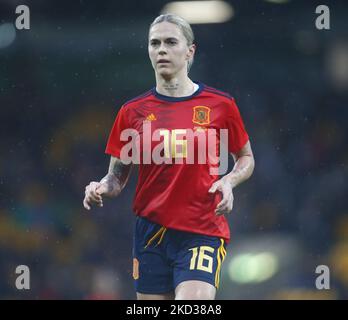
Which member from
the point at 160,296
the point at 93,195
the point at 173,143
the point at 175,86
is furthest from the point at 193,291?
the point at 175,86

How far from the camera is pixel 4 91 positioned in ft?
26.1

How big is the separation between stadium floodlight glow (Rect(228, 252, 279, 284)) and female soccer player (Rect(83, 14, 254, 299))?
2.74 metres

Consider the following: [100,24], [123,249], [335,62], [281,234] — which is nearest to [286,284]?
[281,234]

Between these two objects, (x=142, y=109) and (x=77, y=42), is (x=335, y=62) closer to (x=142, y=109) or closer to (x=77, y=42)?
(x=77, y=42)

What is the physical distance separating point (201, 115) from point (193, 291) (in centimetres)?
96

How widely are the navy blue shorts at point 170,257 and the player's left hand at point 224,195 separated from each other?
0.23 metres

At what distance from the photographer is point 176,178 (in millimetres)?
4441

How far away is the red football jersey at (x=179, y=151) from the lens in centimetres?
443

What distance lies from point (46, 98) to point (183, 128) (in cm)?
386
